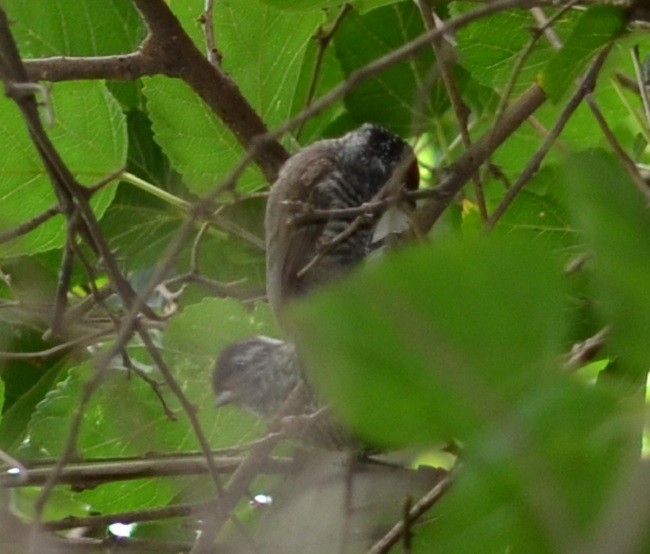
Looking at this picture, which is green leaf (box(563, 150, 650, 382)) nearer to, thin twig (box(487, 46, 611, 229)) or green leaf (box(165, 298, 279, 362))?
thin twig (box(487, 46, 611, 229))

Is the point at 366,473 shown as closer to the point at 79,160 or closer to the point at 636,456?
the point at 79,160

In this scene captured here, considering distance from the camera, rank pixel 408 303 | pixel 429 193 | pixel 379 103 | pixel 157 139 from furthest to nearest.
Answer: pixel 379 103 < pixel 157 139 < pixel 429 193 < pixel 408 303

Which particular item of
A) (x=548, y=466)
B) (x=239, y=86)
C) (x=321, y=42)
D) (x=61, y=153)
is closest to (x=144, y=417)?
(x=61, y=153)

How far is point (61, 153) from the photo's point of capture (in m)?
1.35

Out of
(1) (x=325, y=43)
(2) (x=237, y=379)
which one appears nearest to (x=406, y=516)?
(2) (x=237, y=379)

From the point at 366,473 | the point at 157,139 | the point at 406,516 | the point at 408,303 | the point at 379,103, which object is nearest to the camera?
the point at 408,303

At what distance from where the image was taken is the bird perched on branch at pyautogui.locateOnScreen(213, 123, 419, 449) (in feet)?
4.07

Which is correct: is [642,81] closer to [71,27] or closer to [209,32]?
[209,32]

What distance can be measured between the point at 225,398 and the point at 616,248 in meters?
1.02

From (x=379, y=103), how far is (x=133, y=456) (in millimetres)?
666

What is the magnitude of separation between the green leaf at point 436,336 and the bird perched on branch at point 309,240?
70 cm

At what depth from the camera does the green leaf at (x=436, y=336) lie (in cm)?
38

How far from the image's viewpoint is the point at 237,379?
1324 millimetres

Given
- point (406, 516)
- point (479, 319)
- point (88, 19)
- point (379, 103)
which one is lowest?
point (406, 516)
